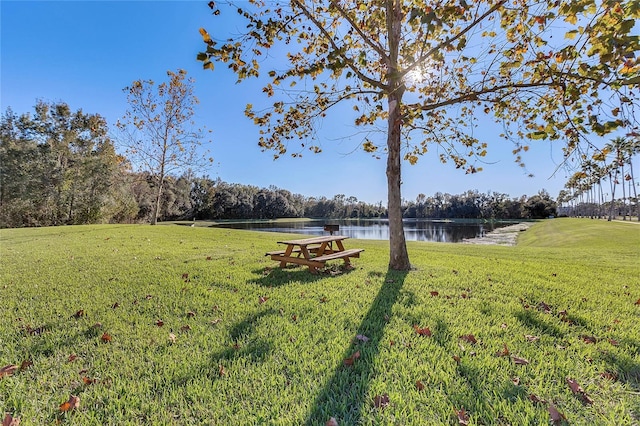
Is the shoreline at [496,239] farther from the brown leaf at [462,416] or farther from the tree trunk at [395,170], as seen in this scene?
the brown leaf at [462,416]

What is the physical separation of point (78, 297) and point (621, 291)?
923cm

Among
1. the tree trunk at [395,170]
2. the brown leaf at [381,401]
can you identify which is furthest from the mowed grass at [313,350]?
the tree trunk at [395,170]

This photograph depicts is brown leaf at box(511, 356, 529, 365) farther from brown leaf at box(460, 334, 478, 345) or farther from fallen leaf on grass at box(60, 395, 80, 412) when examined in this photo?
fallen leaf on grass at box(60, 395, 80, 412)

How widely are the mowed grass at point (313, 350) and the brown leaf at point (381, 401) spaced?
0.04 feet

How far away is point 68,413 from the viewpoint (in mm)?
2068

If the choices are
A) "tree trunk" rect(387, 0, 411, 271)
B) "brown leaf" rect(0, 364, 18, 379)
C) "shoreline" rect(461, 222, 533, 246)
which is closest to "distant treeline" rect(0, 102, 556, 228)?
"tree trunk" rect(387, 0, 411, 271)

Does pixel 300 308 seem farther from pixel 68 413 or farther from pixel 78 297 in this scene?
pixel 78 297

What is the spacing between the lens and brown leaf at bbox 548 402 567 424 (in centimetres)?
204

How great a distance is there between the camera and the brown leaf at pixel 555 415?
204 cm

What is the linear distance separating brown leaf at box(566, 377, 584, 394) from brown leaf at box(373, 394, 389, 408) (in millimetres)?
1542

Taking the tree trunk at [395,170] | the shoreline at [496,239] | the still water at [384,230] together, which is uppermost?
the tree trunk at [395,170]

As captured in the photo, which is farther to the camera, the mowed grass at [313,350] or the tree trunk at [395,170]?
the tree trunk at [395,170]

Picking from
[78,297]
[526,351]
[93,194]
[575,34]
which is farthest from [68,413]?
[93,194]

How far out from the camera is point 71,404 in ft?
7.03
